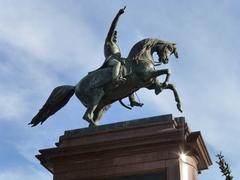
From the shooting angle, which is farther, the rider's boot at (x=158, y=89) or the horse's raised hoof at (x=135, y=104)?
the horse's raised hoof at (x=135, y=104)

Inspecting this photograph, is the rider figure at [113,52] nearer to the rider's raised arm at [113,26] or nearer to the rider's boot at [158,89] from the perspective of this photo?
the rider's raised arm at [113,26]

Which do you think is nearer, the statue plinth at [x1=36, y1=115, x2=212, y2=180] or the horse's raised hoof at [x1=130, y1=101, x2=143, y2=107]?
the statue plinth at [x1=36, y1=115, x2=212, y2=180]

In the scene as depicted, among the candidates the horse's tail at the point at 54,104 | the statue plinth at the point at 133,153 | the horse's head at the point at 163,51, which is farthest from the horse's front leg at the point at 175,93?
the horse's tail at the point at 54,104

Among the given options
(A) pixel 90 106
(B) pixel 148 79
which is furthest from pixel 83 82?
(B) pixel 148 79

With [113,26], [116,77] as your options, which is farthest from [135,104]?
[113,26]

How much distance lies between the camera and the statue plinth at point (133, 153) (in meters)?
12.2

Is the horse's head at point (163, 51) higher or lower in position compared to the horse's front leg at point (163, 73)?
higher

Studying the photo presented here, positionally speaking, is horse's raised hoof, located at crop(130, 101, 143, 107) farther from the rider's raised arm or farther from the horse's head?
the rider's raised arm

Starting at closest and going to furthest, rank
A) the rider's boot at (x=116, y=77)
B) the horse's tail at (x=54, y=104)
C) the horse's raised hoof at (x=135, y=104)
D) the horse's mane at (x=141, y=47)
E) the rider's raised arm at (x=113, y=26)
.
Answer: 1. the rider's boot at (x=116, y=77)
2. the horse's mane at (x=141, y=47)
3. the horse's tail at (x=54, y=104)
4. the horse's raised hoof at (x=135, y=104)
5. the rider's raised arm at (x=113, y=26)

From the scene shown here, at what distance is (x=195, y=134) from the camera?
12.3 metres

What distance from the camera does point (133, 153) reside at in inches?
492

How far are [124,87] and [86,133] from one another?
1877 millimetres

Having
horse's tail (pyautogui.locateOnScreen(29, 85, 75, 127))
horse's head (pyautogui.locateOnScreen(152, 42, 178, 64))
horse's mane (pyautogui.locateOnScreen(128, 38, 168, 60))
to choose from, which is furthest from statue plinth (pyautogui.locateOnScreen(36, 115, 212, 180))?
horse's head (pyautogui.locateOnScreen(152, 42, 178, 64))

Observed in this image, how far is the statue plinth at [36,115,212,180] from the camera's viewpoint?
12.2 m
